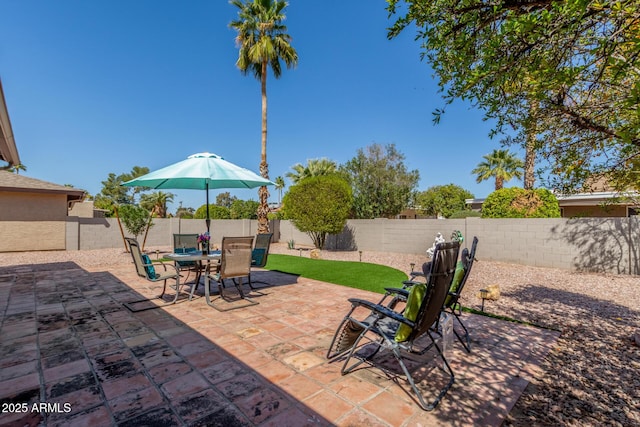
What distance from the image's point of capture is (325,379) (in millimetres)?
2729

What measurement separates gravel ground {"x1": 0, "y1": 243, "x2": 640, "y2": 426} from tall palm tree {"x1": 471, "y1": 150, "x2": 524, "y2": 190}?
17.2 m

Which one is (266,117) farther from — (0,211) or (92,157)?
(92,157)

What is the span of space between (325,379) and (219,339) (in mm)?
1559

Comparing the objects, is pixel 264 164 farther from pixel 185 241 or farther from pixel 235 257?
pixel 235 257

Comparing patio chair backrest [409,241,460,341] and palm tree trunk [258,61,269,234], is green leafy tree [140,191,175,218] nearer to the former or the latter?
palm tree trunk [258,61,269,234]

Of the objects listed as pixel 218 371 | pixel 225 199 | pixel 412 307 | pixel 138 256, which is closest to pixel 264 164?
pixel 138 256

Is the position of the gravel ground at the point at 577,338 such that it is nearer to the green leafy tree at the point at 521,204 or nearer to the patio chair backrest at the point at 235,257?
the green leafy tree at the point at 521,204

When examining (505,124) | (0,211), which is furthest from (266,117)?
(505,124)

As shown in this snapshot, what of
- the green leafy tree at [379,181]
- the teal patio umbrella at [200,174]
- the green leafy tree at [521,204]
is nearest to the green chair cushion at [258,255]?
the teal patio umbrella at [200,174]

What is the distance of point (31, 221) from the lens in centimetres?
1391

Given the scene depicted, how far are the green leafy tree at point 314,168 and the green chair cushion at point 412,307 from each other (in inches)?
816

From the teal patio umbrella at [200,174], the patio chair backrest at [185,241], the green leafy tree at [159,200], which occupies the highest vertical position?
the green leafy tree at [159,200]

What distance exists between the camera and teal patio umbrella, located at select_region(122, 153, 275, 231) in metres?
5.42

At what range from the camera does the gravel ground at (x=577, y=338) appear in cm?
238
